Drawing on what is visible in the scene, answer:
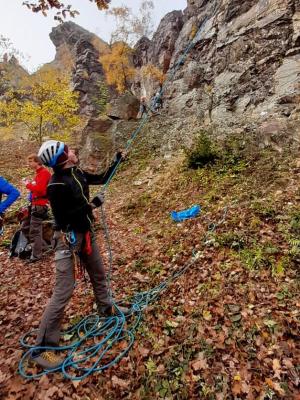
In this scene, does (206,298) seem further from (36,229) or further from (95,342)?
(36,229)

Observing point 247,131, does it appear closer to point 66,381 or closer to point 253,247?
point 253,247

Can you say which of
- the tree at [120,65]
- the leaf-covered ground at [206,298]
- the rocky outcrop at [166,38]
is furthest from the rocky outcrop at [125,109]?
the tree at [120,65]

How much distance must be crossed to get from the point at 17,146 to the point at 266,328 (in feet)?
84.3

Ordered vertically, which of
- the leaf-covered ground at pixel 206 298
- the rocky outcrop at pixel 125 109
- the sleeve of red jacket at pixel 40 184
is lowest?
the leaf-covered ground at pixel 206 298

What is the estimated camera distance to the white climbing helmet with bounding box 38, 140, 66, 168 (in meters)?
3.60

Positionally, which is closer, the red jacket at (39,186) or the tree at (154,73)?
the red jacket at (39,186)

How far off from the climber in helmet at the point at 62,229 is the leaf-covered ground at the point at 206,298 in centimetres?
47

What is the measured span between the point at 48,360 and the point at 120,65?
1366 inches

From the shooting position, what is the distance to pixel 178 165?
10328 mm

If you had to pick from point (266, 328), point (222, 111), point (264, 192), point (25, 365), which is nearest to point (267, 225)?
point (264, 192)

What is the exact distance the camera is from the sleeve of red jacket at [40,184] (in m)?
6.53

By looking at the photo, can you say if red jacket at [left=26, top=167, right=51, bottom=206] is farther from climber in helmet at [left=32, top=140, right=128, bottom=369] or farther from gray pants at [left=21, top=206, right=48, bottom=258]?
climber in helmet at [left=32, top=140, right=128, bottom=369]

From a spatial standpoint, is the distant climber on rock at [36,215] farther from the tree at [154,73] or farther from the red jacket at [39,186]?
the tree at [154,73]

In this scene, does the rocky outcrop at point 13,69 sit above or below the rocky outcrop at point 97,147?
above
